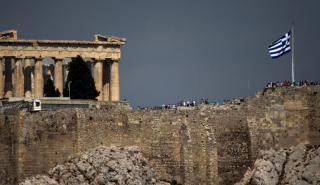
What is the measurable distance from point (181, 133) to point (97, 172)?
6590mm

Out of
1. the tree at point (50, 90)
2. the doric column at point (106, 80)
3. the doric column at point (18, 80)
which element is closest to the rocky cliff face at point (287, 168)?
the tree at point (50, 90)

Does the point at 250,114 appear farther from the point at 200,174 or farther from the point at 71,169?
the point at 71,169

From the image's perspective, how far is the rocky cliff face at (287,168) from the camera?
9000 centimetres

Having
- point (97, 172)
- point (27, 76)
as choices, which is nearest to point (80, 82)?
point (27, 76)

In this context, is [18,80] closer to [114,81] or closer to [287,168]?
[114,81]

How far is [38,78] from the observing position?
106 meters

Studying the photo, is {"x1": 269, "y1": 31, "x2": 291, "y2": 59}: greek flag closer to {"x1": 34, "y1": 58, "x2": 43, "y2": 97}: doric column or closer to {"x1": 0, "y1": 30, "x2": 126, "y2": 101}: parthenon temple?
{"x1": 0, "y1": 30, "x2": 126, "y2": 101}: parthenon temple

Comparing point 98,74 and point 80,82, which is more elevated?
point 98,74

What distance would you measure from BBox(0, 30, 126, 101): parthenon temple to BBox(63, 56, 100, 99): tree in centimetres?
406

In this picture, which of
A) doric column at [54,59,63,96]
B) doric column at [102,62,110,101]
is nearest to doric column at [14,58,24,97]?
doric column at [54,59,63,96]

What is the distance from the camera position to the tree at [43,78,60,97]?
339ft

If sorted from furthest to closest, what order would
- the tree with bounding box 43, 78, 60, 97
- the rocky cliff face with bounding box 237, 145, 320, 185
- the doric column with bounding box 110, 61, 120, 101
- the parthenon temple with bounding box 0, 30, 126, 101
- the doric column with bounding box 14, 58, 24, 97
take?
the doric column with bounding box 110, 61, 120, 101 < the parthenon temple with bounding box 0, 30, 126, 101 < the doric column with bounding box 14, 58, 24, 97 < the tree with bounding box 43, 78, 60, 97 < the rocky cliff face with bounding box 237, 145, 320, 185

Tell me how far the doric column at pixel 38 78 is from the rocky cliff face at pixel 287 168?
20.1 m

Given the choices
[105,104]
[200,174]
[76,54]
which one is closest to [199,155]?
[200,174]
